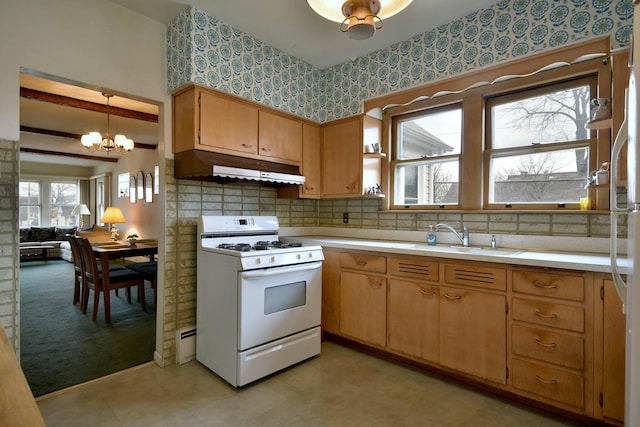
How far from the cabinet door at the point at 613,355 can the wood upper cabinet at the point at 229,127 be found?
2.56 meters

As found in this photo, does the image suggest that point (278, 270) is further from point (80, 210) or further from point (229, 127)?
point (80, 210)

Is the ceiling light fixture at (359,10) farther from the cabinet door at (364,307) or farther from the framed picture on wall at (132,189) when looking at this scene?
the framed picture on wall at (132,189)

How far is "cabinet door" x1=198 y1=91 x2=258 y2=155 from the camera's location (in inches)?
99.7

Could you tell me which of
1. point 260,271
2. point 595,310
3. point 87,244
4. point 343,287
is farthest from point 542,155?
point 87,244

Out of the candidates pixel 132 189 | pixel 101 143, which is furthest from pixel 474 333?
pixel 132 189

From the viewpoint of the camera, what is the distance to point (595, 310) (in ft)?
5.78

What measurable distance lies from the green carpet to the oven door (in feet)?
3.59

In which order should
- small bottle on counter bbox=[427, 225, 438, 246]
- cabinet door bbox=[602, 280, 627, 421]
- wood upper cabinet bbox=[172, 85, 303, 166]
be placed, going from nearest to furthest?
cabinet door bbox=[602, 280, 627, 421]
wood upper cabinet bbox=[172, 85, 303, 166]
small bottle on counter bbox=[427, 225, 438, 246]

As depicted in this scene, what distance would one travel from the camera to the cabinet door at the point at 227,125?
253 cm

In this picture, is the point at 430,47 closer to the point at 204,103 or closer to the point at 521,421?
the point at 204,103

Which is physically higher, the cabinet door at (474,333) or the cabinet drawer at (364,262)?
the cabinet drawer at (364,262)

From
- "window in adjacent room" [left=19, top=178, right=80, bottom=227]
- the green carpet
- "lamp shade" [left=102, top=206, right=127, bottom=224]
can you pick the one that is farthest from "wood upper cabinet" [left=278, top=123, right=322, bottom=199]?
"window in adjacent room" [left=19, top=178, right=80, bottom=227]

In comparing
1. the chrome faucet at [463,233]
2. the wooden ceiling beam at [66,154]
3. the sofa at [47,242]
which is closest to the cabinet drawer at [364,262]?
the chrome faucet at [463,233]

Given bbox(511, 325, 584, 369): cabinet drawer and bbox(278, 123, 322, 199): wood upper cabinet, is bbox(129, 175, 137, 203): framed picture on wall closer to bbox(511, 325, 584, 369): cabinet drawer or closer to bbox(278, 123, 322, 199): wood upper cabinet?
bbox(278, 123, 322, 199): wood upper cabinet
